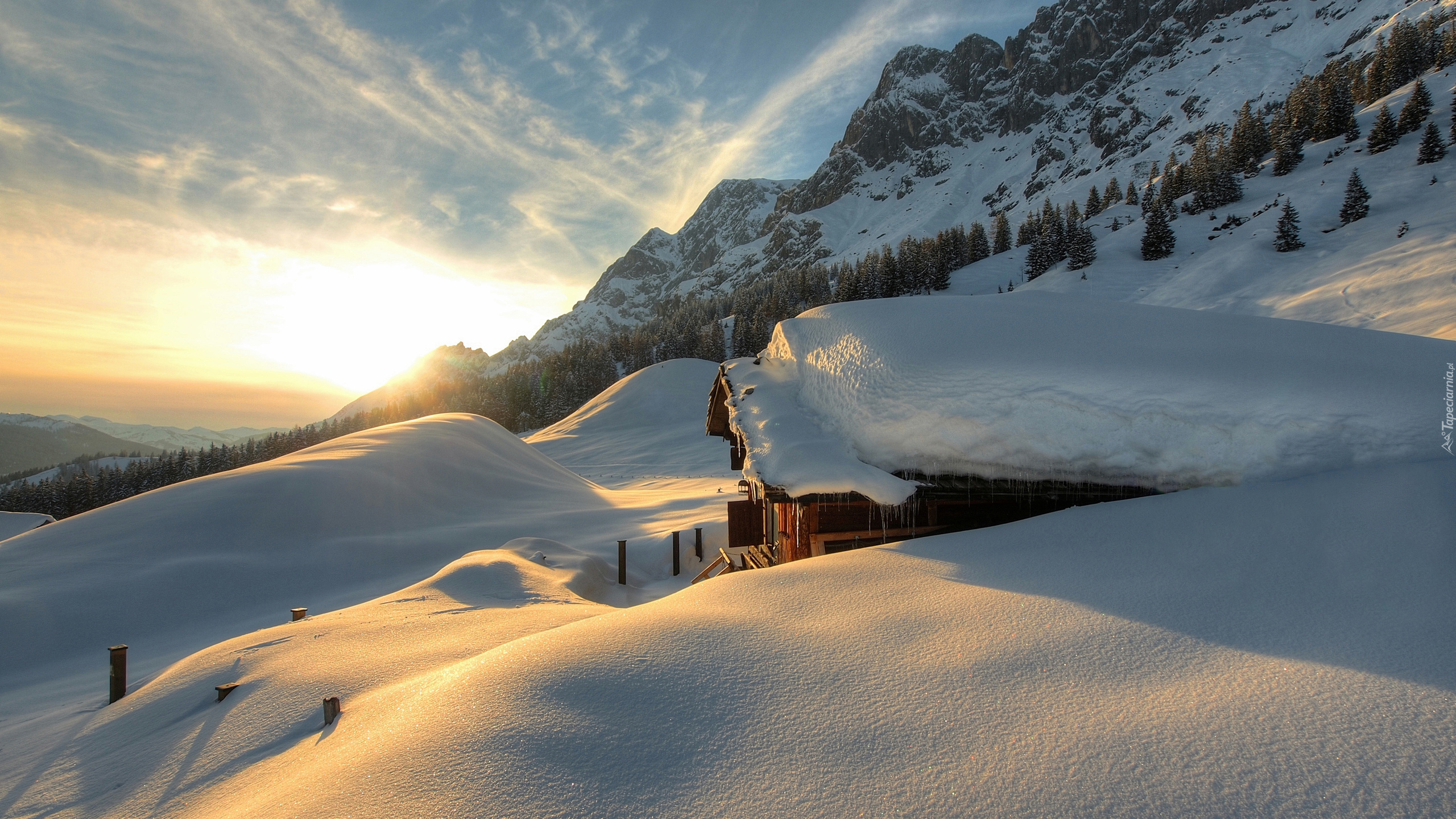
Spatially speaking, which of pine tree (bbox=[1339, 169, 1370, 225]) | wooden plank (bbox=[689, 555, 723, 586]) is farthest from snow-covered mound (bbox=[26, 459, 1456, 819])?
pine tree (bbox=[1339, 169, 1370, 225])

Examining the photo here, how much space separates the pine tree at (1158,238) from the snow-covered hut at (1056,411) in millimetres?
48129

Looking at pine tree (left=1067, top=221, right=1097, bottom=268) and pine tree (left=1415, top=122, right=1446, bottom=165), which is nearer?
pine tree (left=1415, top=122, right=1446, bottom=165)

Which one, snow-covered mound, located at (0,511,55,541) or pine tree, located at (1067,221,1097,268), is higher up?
pine tree, located at (1067,221,1097,268)

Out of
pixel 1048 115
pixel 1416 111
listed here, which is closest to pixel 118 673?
pixel 1416 111

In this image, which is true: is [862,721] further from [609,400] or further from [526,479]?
[609,400]

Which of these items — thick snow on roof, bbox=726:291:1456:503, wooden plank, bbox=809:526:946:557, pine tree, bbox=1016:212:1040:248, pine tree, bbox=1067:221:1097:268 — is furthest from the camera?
pine tree, bbox=1016:212:1040:248

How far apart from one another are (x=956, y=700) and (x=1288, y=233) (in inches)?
1900

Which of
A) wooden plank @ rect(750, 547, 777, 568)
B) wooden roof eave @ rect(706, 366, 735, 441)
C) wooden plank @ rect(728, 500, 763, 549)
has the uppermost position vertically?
wooden roof eave @ rect(706, 366, 735, 441)

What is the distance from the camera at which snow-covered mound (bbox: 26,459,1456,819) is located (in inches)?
90.3

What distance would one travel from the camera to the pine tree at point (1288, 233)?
1348 inches

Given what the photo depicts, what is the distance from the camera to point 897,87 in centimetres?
19962

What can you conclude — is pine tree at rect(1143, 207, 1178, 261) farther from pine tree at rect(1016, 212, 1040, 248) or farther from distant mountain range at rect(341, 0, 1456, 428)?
pine tree at rect(1016, 212, 1040, 248)

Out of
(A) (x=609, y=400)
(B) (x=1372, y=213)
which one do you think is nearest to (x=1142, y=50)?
(B) (x=1372, y=213)

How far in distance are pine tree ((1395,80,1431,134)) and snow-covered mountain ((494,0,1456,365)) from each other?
109 centimetres
